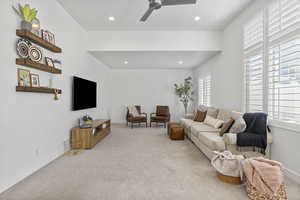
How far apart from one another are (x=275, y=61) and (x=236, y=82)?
1312 mm

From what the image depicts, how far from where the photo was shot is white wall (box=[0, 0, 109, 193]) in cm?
213

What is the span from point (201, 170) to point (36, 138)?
110 inches

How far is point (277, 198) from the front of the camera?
1.87 metres

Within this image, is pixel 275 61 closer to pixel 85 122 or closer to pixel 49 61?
pixel 49 61

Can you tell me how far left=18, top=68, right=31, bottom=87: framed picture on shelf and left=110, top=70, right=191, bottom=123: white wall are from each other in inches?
212

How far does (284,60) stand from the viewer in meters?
2.57

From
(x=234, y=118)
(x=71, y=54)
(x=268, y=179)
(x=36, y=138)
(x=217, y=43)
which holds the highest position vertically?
(x=217, y=43)

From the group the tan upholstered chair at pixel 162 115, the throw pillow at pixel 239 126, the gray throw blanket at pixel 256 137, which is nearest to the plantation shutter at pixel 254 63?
the gray throw blanket at pixel 256 137

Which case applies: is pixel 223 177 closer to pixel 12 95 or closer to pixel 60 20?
pixel 12 95

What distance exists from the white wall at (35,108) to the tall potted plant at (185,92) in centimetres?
444

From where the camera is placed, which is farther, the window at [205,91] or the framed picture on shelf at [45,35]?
the window at [205,91]

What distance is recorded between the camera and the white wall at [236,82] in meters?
2.47

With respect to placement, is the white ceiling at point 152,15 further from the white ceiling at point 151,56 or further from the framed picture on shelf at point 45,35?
the framed picture on shelf at point 45,35

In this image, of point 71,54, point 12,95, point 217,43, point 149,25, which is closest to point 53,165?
point 12,95
